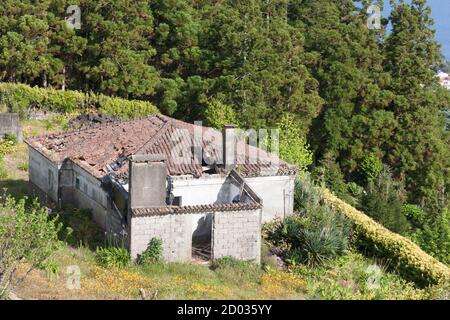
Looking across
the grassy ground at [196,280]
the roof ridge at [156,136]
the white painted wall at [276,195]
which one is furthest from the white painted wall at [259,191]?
the grassy ground at [196,280]

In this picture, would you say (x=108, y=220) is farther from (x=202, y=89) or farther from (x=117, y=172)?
(x=202, y=89)

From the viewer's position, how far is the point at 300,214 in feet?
83.3

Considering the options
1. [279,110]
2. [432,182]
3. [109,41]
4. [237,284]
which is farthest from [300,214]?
[109,41]

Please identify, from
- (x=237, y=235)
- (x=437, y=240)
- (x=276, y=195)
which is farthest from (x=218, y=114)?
(x=237, y=235)

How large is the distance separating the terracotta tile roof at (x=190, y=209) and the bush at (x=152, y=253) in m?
0.80

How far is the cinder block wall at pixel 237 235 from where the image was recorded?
2088 centimetres

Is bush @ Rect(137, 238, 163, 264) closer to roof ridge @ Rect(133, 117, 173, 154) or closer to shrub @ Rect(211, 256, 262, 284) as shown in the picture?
shrub @ Rect(211, 256, 262, 284)

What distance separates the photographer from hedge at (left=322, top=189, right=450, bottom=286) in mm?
21922

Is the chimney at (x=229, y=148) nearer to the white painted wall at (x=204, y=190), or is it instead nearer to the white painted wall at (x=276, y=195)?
the white painted wall at (x=204, y=190)

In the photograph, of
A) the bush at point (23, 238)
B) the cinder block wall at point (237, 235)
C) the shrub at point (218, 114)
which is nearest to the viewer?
the bush at point (23, 238)

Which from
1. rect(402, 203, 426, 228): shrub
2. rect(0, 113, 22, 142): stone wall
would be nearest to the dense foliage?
rect(402, 203, 426, 228): shrub

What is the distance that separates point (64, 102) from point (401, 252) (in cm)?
2145

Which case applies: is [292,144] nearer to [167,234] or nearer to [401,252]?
[401,252]

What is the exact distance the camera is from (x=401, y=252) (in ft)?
76.3
